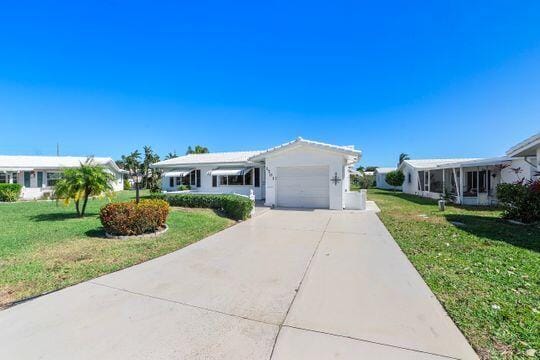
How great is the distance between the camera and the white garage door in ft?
57.9

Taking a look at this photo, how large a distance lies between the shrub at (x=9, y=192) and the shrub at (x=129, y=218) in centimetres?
2271

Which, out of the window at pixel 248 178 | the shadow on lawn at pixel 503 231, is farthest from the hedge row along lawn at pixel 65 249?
the shadow on lawn at pixel 503 231

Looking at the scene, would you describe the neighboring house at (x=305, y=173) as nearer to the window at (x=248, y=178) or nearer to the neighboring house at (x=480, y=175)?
the window at (x=248, y=178)

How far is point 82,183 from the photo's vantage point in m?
12.0

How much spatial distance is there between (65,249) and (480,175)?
2963 centimetres

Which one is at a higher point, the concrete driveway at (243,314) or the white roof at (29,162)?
the white roof at (29,162)

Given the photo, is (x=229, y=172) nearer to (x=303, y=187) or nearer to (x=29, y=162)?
(x=303, y=187)

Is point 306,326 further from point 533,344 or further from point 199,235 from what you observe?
point 199,235

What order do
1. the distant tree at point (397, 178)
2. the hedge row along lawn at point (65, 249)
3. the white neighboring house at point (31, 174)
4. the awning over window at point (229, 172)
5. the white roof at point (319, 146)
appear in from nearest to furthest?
the hedge row along lawn at point (65, 249) → the white roof at point (319, 146) → the awning over window at point (229, 172) → the white neighboring house at point (31, 174) → the distant tree at point (397, 178)

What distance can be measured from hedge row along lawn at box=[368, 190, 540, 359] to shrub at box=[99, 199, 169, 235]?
886cm

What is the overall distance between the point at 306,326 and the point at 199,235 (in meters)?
6.90

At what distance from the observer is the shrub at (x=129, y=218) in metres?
9.09

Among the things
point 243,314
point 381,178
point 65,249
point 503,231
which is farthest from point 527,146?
point 381,178

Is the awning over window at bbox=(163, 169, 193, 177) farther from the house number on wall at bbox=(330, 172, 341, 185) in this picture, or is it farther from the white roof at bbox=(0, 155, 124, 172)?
Result: the house number on wall at bbox=(330, 172, 341, 185)
